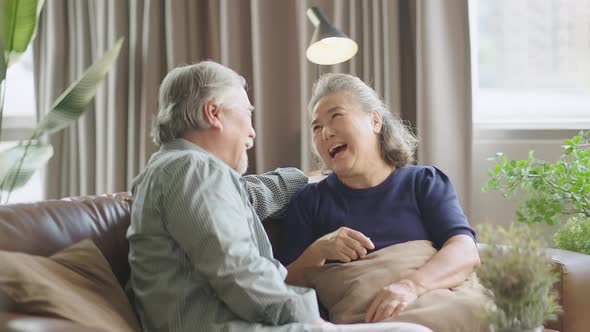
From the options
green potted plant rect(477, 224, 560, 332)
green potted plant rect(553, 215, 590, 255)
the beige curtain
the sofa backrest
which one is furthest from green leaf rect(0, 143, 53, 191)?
green potted plant rect(477, 224, 560, 332)

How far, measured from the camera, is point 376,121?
2.34m

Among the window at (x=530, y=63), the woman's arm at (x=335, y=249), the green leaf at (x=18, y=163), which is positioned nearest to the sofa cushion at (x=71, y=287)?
the woman's arm at (x=335, y=249)

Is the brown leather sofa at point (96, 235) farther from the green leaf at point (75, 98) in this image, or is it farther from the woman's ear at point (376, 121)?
the green leaf at point (75, 98)

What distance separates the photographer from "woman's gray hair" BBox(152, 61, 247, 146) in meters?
1.85

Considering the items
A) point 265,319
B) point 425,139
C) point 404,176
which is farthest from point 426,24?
point 265,319

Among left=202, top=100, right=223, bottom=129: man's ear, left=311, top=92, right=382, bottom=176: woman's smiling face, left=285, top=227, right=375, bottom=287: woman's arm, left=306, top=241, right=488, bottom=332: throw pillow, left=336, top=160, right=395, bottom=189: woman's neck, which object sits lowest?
left=306, top=241, right=488, bottom=332: throw pillow

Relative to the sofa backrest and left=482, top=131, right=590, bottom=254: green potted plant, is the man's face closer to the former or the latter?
the sofa backrest

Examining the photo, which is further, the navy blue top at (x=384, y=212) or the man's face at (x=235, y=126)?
the navy blue top at (x=384, y=212)

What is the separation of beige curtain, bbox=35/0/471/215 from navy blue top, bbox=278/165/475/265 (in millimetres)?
929

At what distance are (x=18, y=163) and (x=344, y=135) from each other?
1.74 m

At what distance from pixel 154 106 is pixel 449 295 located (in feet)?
6.76

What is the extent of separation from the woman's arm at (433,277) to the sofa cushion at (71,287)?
0.66 metres

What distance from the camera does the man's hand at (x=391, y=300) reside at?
6.19 feet

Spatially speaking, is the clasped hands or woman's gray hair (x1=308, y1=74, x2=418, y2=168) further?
woman's gray hair (x1=308, y1=74, x2=418, y2=168)
